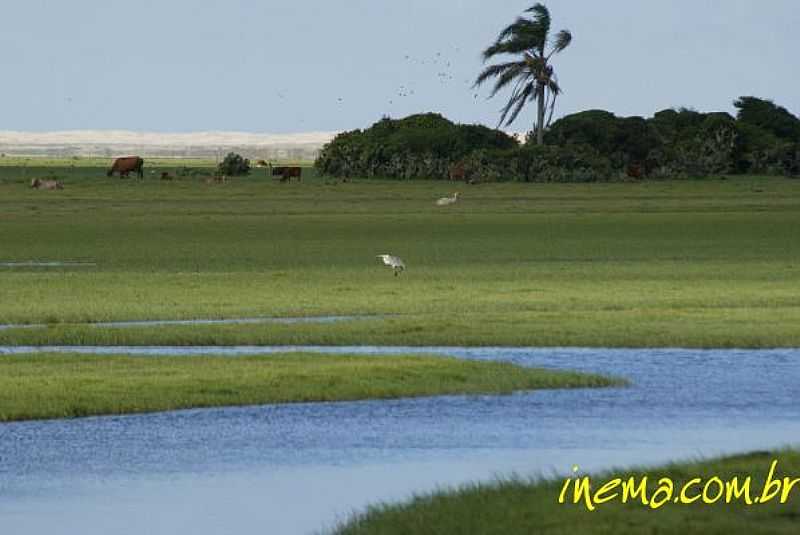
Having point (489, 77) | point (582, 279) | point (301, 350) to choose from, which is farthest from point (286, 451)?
point (489, 77)

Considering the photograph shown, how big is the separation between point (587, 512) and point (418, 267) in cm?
2426

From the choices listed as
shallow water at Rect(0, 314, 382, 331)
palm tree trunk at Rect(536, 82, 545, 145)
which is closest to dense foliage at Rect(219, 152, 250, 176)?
palm tree trunk at Rect(536, 82, 545, 145)

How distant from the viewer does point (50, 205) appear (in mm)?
61938

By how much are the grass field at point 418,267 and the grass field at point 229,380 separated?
8.51 ft

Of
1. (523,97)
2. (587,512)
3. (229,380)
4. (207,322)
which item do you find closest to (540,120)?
(523,97)

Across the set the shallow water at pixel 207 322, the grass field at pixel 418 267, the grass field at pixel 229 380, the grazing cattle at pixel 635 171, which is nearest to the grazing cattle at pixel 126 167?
the grass field at pixel 418 267

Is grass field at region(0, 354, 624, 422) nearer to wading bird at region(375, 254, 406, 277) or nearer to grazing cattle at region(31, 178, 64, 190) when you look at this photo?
wading bird at region(375, 254, 406, 277)

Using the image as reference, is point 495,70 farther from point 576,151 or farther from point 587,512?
point 587,512

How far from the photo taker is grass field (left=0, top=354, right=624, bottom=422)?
59.5ft

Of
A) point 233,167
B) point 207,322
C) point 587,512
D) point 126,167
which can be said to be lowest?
point 233,167

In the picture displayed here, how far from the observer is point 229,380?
63.8ft

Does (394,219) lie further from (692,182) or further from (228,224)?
(692,182)

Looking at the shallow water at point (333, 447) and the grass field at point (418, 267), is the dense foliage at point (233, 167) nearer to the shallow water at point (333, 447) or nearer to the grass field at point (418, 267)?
the grass field at point (418, 267)

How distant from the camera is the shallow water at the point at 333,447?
1350cm
